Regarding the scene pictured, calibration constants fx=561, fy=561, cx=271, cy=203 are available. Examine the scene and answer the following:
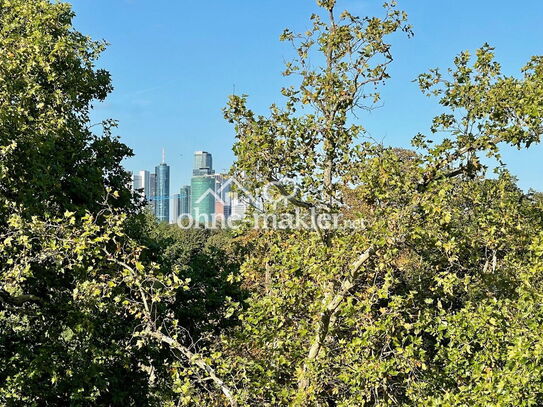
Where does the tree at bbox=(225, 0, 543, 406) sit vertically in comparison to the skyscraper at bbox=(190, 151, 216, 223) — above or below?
below

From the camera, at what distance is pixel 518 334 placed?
16.5 feet

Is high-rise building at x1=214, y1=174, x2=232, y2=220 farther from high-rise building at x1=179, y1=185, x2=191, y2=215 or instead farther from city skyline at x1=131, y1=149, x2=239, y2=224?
high-rise building at x1=179, y1=185, x2=191, y2=215

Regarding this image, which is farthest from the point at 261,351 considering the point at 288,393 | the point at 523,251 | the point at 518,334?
the point at 523,251

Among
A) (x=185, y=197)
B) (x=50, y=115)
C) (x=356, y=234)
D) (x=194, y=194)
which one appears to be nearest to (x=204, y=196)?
(x=50, y=115)

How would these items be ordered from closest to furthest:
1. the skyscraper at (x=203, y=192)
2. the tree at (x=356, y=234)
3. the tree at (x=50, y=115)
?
1. the tree at (x=356, y=234)
2. the tree at (x=50, y=115)
3. the skyscraper at (x=203, y=192)

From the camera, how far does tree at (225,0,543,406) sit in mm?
5211

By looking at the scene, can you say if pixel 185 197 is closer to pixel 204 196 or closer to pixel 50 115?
pixel 204 196

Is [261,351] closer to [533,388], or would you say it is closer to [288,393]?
[288,393]

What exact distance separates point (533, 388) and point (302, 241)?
8.95ft

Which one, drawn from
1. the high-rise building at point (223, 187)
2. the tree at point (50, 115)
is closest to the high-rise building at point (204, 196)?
the high-rise building at point (223, 187)

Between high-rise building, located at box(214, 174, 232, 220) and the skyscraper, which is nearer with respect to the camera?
high-rise building, located at box(214, 174, 232, 220)

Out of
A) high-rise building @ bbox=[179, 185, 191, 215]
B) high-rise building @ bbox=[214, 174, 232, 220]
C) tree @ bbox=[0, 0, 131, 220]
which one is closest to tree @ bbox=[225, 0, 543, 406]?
high-rise building @ bbox=[214, 174, 232, 220]

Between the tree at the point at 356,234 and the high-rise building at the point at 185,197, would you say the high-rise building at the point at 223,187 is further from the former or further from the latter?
the high-rise building at the point at 185,197

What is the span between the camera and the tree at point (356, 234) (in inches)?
205
